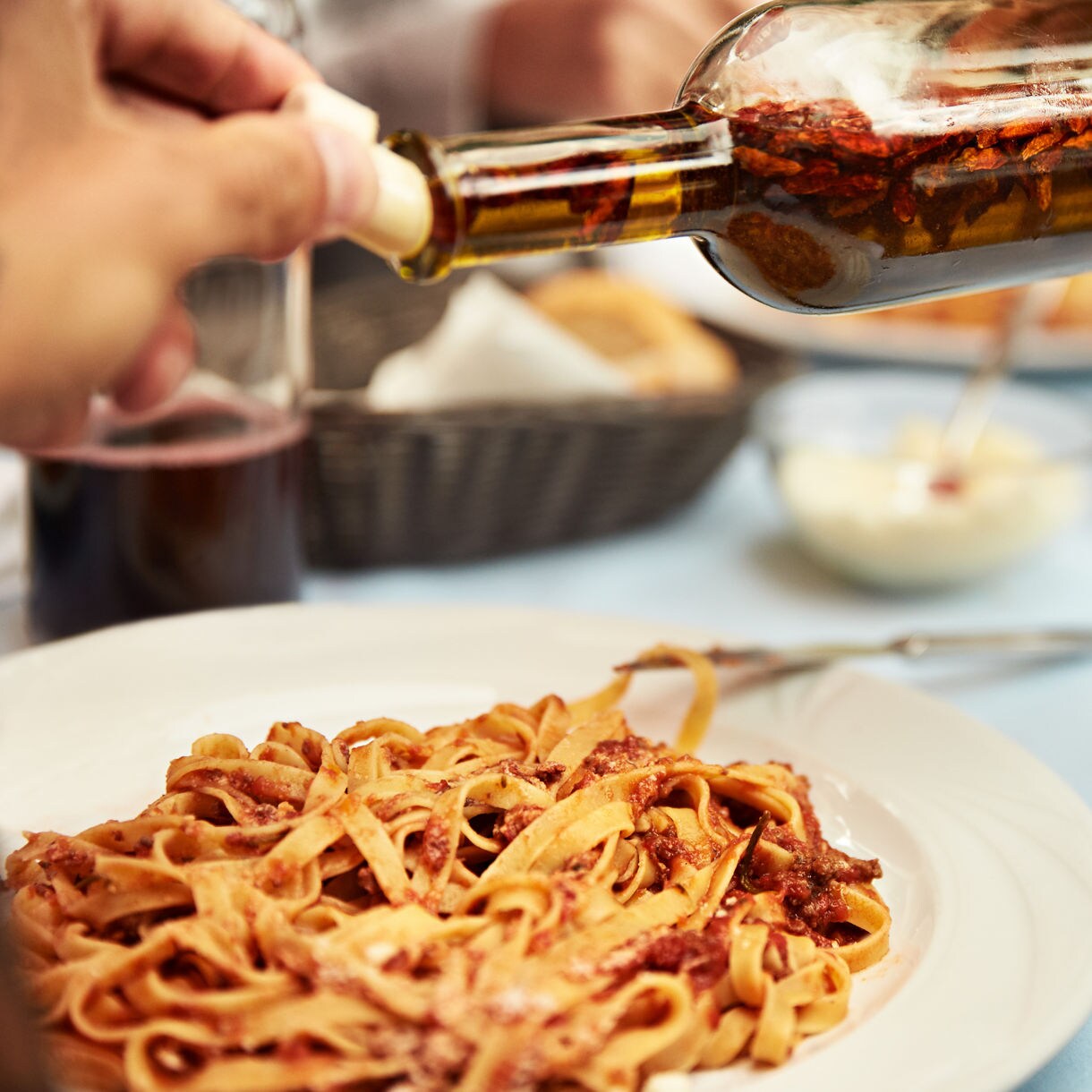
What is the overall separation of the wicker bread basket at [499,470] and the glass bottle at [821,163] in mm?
1011

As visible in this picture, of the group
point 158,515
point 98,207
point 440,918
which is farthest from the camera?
point 158,515

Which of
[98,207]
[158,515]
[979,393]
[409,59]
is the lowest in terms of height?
[158,515]

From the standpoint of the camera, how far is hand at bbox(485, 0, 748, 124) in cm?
426

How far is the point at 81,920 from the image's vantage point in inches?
52.3

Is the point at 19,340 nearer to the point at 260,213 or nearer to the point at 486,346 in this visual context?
the point at 260,213

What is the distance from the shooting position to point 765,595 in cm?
266

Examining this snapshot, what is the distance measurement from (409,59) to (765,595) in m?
2.59

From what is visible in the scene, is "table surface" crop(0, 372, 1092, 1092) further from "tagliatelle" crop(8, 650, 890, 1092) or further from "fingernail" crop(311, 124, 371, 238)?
"fingernail" crop(311, 124, 371, 238)

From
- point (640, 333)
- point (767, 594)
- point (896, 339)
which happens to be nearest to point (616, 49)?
point (896, 339)

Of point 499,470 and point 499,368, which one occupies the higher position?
point 499,368

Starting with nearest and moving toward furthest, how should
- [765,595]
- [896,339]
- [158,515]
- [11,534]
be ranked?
1. [158,515]
2. [11,534]
3. [765,595]
4. [896,339]

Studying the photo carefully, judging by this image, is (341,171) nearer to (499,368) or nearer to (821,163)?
(821,163)

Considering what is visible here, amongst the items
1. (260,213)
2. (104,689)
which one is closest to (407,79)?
(104,689)

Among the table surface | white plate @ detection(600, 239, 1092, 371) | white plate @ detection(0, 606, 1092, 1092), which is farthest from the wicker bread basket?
white plate @ detection(600, 239, 1092, 371)
